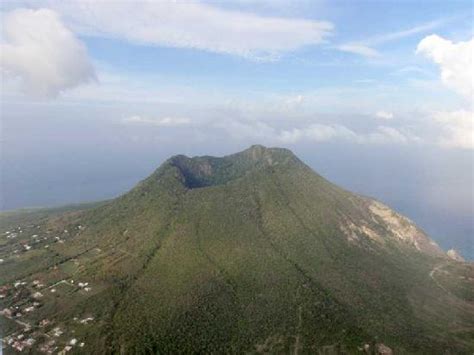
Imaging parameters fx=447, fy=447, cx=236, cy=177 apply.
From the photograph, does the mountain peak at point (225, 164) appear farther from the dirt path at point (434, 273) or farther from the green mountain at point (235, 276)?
the dirt path at point (434, 273)

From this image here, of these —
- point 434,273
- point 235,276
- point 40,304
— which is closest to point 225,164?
point 235,276

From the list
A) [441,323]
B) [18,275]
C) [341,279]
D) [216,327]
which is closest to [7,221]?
[18,275]

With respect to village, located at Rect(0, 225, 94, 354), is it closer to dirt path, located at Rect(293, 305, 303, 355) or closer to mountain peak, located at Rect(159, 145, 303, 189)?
dirt path, located at Rect(293, 305, 303, 355)

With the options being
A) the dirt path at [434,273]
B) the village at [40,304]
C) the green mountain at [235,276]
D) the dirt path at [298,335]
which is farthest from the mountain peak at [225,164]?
the dirt path at [298,335]

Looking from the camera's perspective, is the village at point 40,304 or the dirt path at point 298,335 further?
the dirt path at point 298,335

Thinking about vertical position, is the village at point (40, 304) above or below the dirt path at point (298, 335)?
above

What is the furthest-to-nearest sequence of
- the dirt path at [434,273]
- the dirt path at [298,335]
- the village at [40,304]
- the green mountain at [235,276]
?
the dirt path at [434,273], the green mountain at [235,276], the dirt path at [298,335], the village at [40,304]

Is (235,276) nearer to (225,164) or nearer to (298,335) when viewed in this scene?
(298,335)
